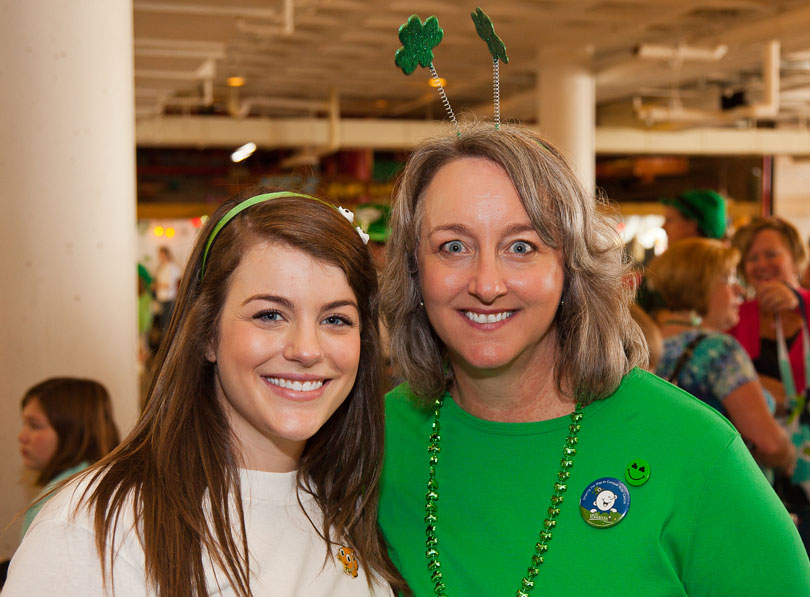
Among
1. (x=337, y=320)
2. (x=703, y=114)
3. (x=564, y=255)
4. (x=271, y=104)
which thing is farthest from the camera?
(x=271, y=104)

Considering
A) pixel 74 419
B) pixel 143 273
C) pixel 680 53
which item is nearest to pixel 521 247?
pixel 74 419

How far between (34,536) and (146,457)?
25cm

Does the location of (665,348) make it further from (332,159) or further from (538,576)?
(332,159)

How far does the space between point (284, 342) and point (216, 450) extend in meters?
0.26

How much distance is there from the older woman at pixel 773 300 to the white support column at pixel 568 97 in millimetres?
5611

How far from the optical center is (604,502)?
5.52ft

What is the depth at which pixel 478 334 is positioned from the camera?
69.4 inches

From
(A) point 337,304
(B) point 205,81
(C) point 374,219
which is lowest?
(A) point 337,304

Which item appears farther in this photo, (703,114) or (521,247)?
(703,114)

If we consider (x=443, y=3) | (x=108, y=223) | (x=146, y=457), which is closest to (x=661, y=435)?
(x=146, y=457)

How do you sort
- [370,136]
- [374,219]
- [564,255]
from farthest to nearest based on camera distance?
[370,136] < [374,219] < [564,255]

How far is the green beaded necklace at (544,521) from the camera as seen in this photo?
1.69 meters

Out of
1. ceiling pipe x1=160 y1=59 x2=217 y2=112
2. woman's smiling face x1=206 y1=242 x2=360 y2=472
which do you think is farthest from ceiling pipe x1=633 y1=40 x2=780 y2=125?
woman's smiling face x1=206 y1=242 x2=360 y2=472

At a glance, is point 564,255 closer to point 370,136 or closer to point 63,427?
point 63,427
